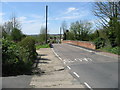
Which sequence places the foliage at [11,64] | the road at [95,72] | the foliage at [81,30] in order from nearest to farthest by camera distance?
1. the road at [95,72]
2. the foliage at [11,64]
3. the foliage at [81,30]

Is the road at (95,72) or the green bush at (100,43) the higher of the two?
the green bush at (100,43)

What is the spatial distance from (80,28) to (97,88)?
64.5 m

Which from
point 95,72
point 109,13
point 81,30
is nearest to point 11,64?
point 95,72

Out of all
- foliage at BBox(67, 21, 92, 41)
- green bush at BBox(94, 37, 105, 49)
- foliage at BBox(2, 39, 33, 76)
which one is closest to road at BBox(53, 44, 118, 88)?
foliage at BBox(2, 39, 33, 76)

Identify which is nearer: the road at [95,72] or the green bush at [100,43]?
the road at [95,72]

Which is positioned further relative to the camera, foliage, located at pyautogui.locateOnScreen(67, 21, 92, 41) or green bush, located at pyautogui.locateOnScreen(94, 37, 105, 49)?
foliage, located at pyautogui.locateOnScreen(67, 21, 92, 41)

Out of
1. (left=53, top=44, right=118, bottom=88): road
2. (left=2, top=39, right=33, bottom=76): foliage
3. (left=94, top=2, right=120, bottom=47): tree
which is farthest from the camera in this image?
(left=94, top=2, right=120, bottom=47): tree

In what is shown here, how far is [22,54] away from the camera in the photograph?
12453 millimetres

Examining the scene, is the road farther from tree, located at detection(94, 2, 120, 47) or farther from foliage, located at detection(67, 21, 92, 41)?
foliage, located at detection(67, 21, 92, 41)

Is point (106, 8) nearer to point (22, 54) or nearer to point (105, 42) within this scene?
point (105, 42)

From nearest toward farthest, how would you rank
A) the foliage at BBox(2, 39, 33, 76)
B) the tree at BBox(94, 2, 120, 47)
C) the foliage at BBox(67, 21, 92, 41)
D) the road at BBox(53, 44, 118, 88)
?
the road at BBox(53, 44, 118, 88)
the foliage at BBox(2, 39, 33, 76)
the tree at BBox(94, 2, 120, 47)
the foliage at BBox(67, 21, 92, 41)

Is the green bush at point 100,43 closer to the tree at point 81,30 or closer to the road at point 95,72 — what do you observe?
the road at point 95,72

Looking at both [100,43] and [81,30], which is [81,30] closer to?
[81,30]

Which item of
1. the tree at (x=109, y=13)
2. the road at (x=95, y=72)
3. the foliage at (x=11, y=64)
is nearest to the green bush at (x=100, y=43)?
the tree at (x=109, y=13)
